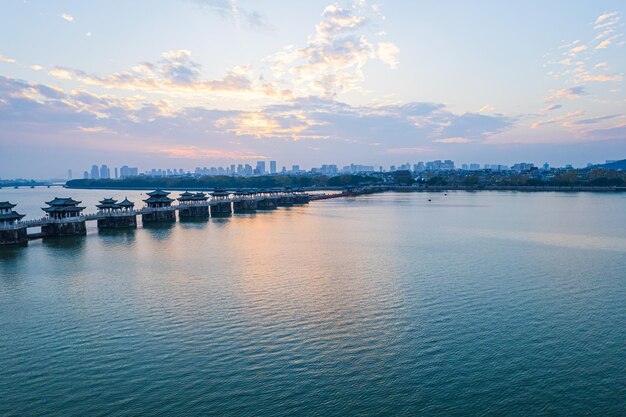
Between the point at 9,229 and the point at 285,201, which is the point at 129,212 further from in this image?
the point at 285,201

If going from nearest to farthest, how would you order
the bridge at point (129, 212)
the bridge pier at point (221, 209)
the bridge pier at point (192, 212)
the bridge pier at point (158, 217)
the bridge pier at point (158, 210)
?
the bridge at point (129, 212), the bridge pier at point (158, 217), the bridge pier at point (158, 210), the bridge pier at point (192, 212), the bridge pier at point (221, 209)

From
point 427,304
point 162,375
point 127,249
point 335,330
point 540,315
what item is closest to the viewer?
point 162,375

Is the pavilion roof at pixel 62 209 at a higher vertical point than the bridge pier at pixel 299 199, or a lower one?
higher

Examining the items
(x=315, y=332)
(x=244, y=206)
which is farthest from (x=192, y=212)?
(x=315, y=332)

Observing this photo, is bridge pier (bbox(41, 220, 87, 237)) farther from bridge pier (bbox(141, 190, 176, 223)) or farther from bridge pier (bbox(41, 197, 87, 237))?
bridge pier (bbox(141, 190, 176, 223))

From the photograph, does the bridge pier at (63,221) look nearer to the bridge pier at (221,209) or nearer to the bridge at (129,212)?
the bridge at (129,212)

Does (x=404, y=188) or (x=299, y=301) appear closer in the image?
(x=299, y=301)

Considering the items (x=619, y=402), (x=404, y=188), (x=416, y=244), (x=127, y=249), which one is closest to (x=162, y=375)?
(x=619, y=402)

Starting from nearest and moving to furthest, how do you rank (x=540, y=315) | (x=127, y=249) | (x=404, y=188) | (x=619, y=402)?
(x=619, y=402)
(x=540, y=315)
(x=127, y=249)
(x=404, y=188)

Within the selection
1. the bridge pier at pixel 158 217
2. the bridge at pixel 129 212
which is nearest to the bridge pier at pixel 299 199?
the bridge at pixel 129 212

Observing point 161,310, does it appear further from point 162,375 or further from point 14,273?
point 14,273
